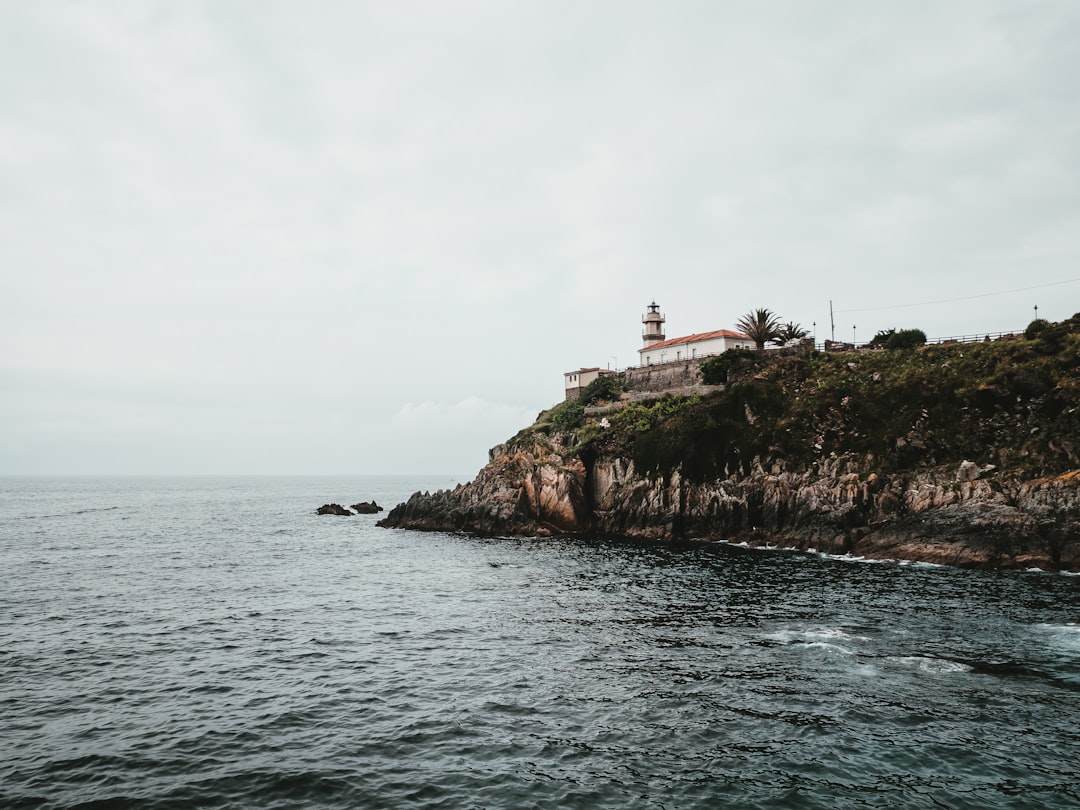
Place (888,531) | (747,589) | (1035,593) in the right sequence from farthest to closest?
(888,531) → (747,589) → (1035,593)

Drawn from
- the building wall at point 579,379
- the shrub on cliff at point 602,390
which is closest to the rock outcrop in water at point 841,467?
the shrub on cliff at point 602,390

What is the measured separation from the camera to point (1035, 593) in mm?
42375

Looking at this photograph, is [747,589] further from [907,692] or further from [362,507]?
[362,507]

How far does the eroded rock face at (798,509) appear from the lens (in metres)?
51.8

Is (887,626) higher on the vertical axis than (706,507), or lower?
lower

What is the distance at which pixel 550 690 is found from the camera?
2888 centimetres

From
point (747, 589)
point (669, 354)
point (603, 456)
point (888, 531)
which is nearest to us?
point (747, 589)

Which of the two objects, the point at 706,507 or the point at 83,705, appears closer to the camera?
the point at 83,705

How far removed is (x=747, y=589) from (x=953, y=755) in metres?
24.9

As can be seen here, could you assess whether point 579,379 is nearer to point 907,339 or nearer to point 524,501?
point 524,501

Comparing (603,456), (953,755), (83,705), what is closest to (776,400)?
(603,456)

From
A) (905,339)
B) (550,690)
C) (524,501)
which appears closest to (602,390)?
(524,501)

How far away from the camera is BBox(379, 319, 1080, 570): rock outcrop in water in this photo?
54.7m

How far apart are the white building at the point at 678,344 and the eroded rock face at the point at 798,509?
27796 mm
